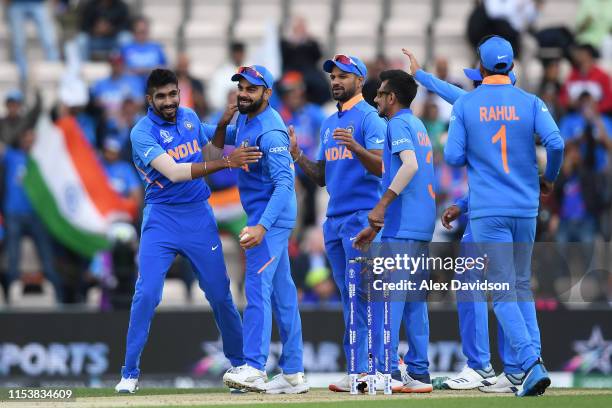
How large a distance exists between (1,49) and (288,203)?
37.8 ft

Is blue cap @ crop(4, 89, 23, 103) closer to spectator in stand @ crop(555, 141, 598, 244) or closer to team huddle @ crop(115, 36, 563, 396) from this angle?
spectator in stand @ crop(555, 141, 598, 244)

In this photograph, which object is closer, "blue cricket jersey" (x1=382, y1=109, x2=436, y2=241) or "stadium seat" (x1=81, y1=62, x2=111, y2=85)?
"blue cricket jersey" (x1=382, y1=109, x2=436, y2=241)

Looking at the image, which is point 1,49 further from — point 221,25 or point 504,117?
point 504,117

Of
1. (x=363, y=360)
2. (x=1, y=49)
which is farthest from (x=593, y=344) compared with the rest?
(x=1, y=49)

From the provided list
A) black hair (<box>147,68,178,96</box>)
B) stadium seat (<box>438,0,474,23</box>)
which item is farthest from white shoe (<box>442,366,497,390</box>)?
stadium seat (<box>438,0,474,23</box>)

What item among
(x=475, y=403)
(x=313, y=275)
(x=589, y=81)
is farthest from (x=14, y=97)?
(x=475, y=403)

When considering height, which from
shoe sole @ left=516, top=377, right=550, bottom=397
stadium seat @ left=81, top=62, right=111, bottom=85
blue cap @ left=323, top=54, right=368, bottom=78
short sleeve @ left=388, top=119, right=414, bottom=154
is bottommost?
shoe sole @ left=516, top=377, right=550, bottom=397

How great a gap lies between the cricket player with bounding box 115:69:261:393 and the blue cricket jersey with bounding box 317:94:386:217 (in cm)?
95

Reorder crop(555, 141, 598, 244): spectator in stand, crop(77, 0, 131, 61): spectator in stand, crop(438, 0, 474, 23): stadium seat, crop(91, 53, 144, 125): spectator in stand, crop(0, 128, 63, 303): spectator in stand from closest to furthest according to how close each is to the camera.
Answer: crop(555, 141, 598, 244): spectator in stand → crop(0, 128, 63, 303): spectator in stand → crop(91, 53, 144, 125): spectator in stand → crop(77, 0, 131, 61): spectator in stand → crop(438, 0, 474, 23): stadium seat

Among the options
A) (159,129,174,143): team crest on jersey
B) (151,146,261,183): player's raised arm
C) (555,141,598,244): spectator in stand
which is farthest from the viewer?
(555,141,598,244): spectator in stand

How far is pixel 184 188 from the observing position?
1177 cm

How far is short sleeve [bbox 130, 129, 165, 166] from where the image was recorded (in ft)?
38.1

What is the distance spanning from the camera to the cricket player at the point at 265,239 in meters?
11.4

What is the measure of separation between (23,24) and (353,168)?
10.7m
